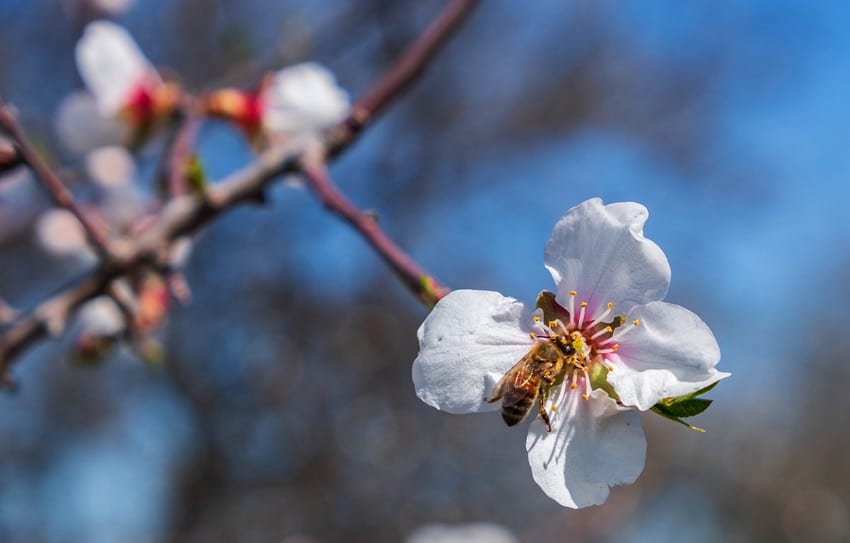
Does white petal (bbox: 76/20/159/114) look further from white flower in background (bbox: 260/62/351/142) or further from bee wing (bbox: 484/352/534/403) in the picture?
bee wing (bbox: 484/352/534/403)

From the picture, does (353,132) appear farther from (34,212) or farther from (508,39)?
(508,39)

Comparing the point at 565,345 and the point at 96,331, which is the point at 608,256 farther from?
the point at 96,331

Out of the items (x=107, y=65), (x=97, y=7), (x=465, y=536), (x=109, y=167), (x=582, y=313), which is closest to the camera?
(x=582, y=313)

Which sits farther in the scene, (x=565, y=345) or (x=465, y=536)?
(x=465, y=536)

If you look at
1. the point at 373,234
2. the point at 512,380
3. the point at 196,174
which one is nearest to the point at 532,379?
the point at 512,380

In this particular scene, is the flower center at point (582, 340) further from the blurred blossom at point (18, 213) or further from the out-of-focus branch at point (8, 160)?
the blurred blossom at point (18, 213)

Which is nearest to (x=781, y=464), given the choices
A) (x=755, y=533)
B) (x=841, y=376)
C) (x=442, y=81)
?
(x=755, y=533)
